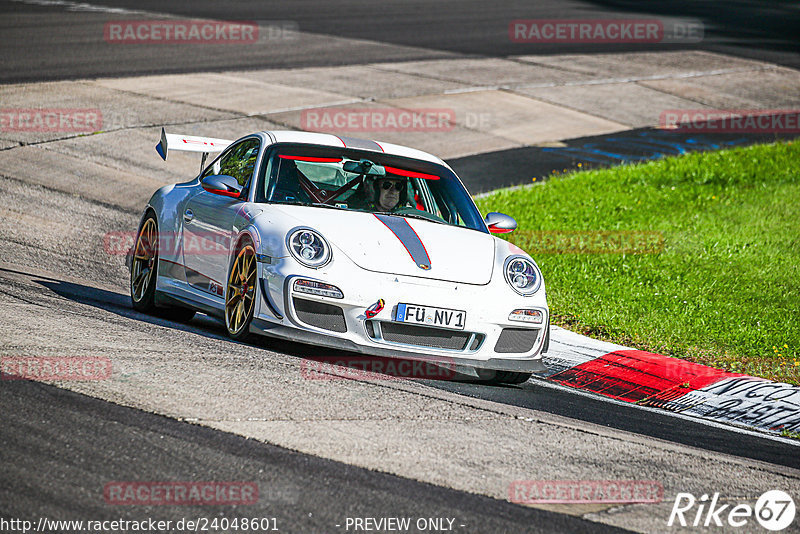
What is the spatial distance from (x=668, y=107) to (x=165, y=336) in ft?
55.8

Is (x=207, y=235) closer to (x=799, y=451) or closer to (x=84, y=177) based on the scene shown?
(x=799, y=451)

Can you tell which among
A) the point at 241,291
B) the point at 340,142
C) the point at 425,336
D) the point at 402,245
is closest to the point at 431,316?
the point at 425,336

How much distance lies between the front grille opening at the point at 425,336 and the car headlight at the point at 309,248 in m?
0.56

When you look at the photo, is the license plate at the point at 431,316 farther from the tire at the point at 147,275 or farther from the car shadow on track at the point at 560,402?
the tire at the point at 147,275

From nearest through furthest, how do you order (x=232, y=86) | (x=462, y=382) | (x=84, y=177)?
1. (x=462, y=382)
2. (x=84, y=177)
3. (x=232, y=86)

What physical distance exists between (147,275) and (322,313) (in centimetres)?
237

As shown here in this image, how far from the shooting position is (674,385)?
7863mm

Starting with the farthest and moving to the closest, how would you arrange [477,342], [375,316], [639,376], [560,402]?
[639,376], [560,402], [477,342], [375,316]

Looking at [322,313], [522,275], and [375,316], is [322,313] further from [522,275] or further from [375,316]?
[522,275]

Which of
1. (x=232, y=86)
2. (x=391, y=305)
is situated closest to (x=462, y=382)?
(x=391, y=305)

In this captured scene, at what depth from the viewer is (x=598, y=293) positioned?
10148 mm

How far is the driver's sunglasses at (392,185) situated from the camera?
7.84 metres

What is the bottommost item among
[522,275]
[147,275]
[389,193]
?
[147,275]

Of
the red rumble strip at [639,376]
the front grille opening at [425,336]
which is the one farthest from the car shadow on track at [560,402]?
the red rumble strip at [639,376]
